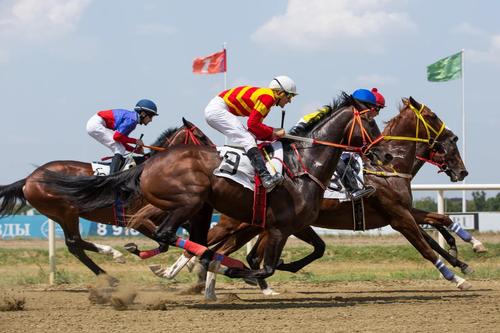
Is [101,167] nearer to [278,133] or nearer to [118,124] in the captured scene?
[118,124]

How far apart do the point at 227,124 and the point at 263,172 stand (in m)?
0.67

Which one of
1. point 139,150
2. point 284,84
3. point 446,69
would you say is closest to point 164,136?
point 139,150

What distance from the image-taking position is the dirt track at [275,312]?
6.62 meters

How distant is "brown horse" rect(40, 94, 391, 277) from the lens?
8102 mm

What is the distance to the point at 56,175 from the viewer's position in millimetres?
8797

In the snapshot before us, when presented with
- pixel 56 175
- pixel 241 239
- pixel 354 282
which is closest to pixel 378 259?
pixel 354 282

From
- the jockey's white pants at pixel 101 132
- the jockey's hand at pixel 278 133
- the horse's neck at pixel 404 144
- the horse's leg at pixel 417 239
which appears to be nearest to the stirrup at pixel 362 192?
the horse's leg at pixel 417 239

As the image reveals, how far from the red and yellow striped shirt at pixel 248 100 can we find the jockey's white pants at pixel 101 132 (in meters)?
2.88

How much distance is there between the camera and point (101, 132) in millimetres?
11086

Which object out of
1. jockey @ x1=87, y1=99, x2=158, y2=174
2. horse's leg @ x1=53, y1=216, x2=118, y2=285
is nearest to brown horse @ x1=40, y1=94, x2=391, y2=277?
jockey @ x1=87, y1=99, x2=158, y2=174

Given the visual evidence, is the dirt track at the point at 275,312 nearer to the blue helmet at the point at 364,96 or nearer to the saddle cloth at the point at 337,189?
the saddle cloth at the point at 337,189

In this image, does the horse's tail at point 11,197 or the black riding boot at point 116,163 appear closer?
the black riding boot at point 116,163

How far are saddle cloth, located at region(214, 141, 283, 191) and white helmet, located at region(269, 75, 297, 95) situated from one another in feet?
2.25

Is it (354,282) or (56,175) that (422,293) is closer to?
(354,282)
